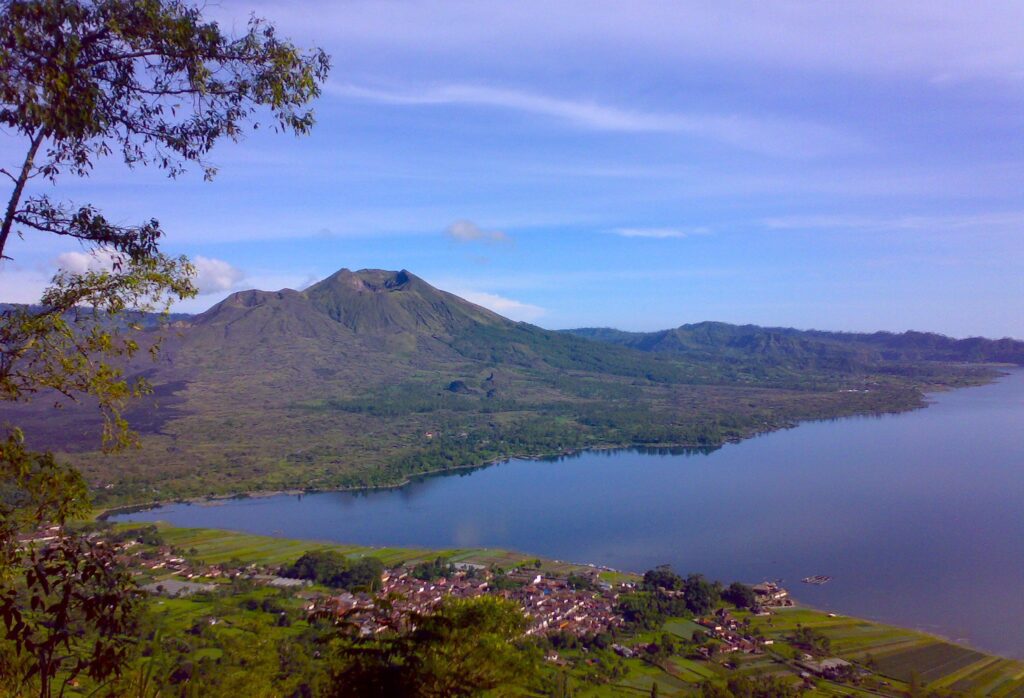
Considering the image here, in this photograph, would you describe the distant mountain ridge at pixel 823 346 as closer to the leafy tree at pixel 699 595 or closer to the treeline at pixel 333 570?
the leafy tree at pixel 699 595

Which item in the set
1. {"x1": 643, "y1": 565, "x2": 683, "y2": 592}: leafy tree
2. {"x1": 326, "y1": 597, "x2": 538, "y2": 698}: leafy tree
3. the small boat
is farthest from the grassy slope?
{"x1": 326, "y1": 597, "x2": 538, "y2": 698}: leafy tree

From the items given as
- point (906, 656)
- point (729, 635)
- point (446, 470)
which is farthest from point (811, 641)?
point (446, 470)

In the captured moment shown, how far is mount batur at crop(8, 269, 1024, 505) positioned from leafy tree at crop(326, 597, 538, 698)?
24.2 meters

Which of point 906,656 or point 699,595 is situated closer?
point 906,656

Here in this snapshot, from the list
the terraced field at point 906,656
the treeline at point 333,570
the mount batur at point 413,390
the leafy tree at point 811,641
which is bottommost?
the terraced field at point 906,656

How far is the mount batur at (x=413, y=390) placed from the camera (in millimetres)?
29859

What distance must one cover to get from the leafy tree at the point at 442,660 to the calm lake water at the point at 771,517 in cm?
1168

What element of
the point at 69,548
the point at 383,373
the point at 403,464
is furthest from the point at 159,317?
the point at 383,373

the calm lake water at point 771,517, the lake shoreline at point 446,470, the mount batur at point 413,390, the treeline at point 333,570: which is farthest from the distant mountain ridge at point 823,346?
the treeline at point 333,570

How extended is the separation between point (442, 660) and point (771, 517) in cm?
1983

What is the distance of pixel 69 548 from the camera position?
192 centimetres

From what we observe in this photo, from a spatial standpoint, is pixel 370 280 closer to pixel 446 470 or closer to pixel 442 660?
pixel 446 470

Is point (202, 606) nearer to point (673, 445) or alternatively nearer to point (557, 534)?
point (557, 534)

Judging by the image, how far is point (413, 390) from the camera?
50594 mm
